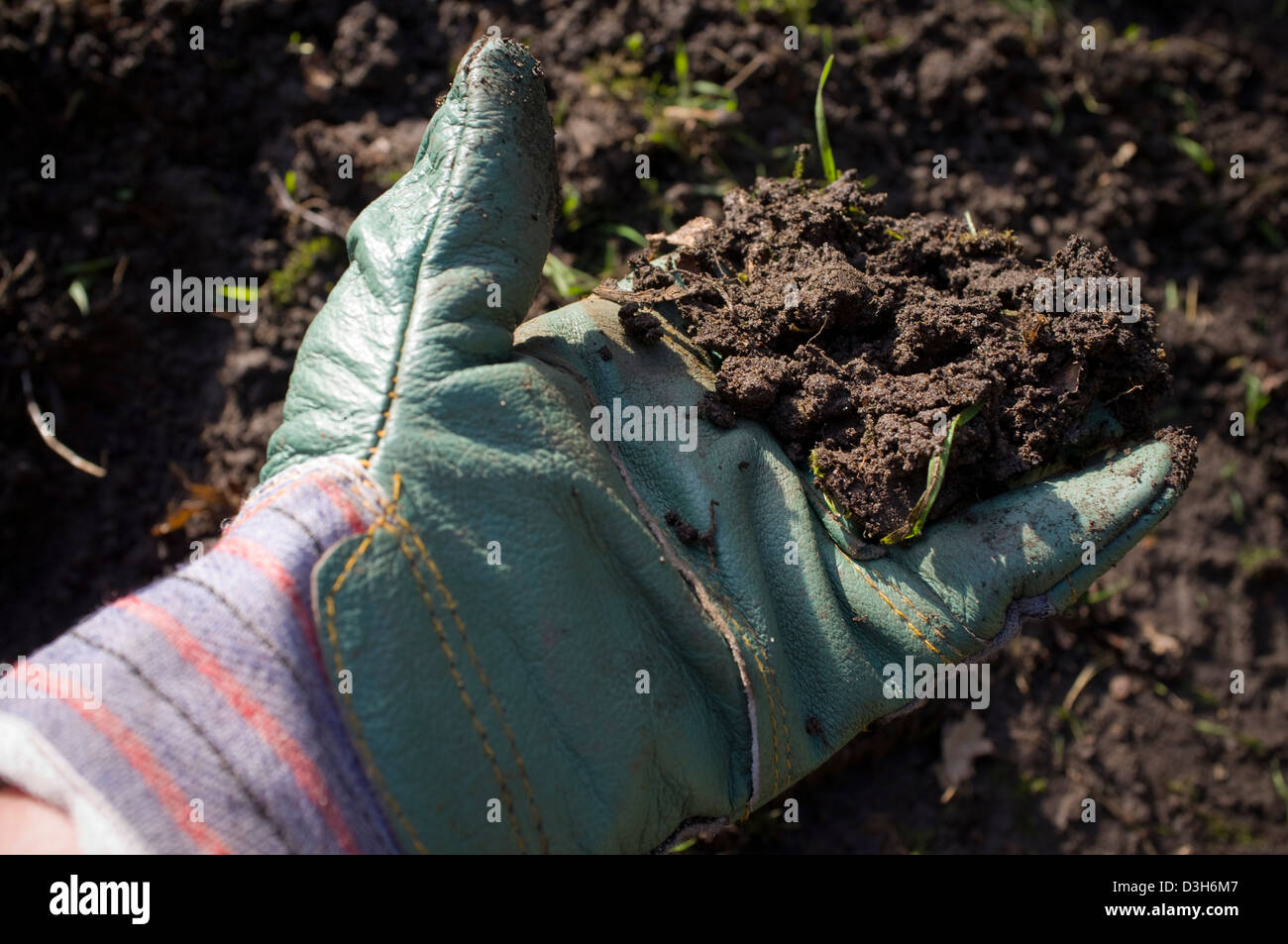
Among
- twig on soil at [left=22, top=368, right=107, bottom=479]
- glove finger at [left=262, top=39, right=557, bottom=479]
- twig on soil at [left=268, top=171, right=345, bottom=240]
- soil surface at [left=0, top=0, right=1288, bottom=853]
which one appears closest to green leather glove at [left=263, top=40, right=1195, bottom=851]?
glove finger at [left=262, top=39, right=557, bottom=479]

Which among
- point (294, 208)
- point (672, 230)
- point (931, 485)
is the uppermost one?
point (294, 208)

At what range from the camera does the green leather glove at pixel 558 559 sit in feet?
4.43

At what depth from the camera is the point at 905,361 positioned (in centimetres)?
177

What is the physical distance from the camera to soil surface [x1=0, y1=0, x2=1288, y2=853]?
267 cm

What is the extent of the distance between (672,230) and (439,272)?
136 centimetres

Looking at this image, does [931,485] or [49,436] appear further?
[49,436]

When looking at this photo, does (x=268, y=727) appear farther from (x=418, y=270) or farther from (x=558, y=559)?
(x=418, y=270)

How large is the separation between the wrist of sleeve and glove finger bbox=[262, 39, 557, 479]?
0.77 feet

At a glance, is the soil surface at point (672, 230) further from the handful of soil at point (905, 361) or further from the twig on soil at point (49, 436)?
the handful of soil at point (905, 361)

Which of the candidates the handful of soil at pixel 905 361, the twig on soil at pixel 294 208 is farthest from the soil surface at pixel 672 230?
the handful of soil at pixel 905 361

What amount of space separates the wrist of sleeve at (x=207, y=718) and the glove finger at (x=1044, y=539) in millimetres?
1116

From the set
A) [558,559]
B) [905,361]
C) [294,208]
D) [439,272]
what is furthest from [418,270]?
[294,208]

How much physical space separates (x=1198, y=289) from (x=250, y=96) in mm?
3435

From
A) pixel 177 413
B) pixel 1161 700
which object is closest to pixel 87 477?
pixel 177 413
